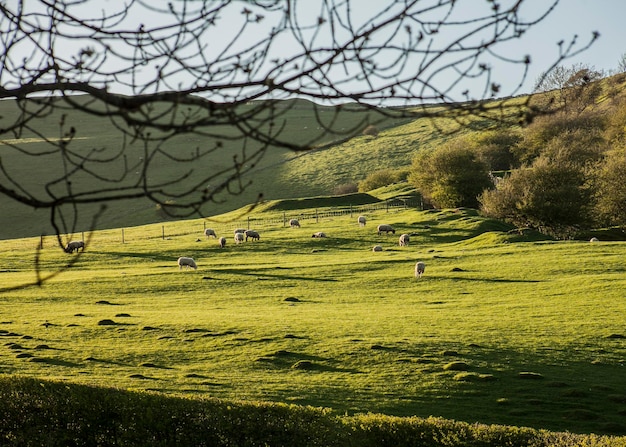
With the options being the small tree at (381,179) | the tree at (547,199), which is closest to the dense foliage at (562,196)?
the tree at (547,199)

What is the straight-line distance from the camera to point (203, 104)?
416 cm

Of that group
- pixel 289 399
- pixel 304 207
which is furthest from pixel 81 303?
pixel 304 207

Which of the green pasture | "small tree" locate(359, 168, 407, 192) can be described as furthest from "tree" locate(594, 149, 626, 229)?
"small tree" locate(359, 168, 407, 192)

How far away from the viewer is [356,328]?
3431cm

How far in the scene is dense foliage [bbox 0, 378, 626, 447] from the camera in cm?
1495

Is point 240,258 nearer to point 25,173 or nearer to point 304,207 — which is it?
point 304,207

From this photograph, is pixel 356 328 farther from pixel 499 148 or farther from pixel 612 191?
pixel 499 148

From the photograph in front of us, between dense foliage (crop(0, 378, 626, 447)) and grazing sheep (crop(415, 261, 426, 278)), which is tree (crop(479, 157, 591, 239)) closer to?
grazing sheep (crop(415, 261, 426, 278))

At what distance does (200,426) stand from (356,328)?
1922cm

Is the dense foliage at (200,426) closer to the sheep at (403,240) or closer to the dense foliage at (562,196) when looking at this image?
the sheep at (403,240)

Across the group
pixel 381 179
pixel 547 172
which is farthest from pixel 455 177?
pixel 381 179

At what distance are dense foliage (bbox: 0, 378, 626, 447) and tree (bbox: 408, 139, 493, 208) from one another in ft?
261

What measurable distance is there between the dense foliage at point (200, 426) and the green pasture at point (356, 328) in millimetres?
3704

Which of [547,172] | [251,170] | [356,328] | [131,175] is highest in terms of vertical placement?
[251,170]
